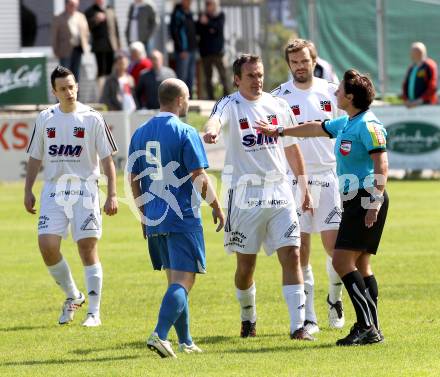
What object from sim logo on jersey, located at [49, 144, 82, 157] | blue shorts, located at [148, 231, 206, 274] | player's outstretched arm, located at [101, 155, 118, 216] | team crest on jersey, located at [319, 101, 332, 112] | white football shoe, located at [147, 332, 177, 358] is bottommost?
white football shoe, located at [147, 332, 177, 358]

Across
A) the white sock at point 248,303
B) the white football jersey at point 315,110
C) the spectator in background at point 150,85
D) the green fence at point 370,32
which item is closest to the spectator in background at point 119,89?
the spectator in background at point 150,85

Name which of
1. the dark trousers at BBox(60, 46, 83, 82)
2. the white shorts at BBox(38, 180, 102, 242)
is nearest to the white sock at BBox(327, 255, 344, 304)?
the white shorts at BBox(38, 180, 102, 242)

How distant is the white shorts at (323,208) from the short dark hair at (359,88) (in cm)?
151

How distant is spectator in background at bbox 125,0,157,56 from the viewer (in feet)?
95.3

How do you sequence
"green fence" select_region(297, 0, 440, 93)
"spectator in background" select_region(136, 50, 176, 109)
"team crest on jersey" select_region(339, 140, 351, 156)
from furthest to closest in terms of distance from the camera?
1. "green fence" select_region(297, 0, 440, 93)
2. "spectator in background" select_region(136, 50, 176, 109)
3. "team crest on jersey" select_region(339, 140, 351, 156)

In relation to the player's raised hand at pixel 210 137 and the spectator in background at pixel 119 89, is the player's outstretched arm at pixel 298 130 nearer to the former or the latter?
the player's raised hand at pixel 210 137

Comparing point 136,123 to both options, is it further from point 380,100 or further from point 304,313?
point 304,313

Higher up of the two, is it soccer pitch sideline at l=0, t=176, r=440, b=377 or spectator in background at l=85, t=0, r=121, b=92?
spectator in background at l=85, t=0, r=121, b=92

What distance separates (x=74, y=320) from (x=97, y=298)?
435mm

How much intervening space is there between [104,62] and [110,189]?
59.2 feet

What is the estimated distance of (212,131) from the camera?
946 cm

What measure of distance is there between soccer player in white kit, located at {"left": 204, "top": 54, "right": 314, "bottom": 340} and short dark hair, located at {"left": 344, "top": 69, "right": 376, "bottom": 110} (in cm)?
67

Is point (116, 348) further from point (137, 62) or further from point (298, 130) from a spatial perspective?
point (137, 62)

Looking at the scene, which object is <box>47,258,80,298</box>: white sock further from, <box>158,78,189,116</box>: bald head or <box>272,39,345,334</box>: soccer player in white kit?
<box>158,78,189,116</box>: bald head
